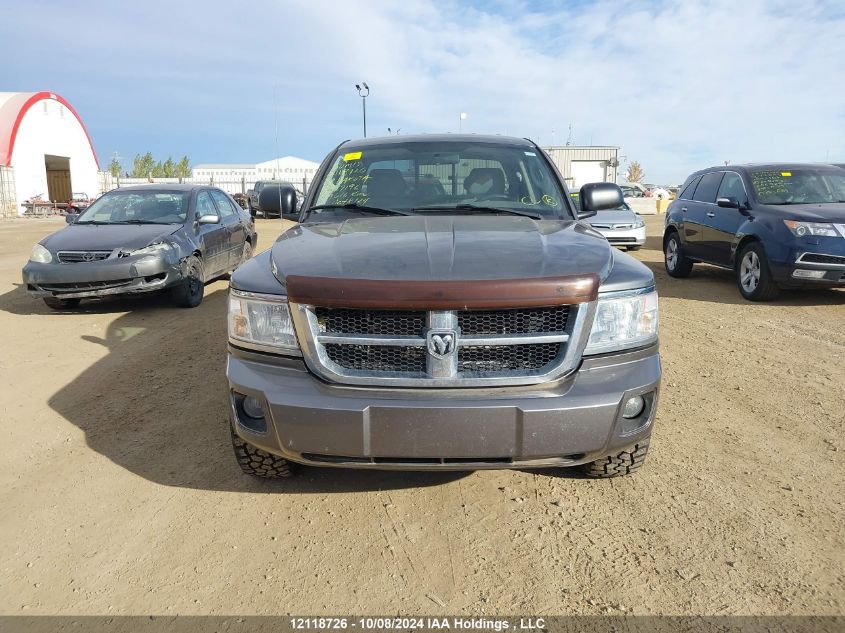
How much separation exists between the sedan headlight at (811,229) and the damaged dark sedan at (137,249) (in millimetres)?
7105

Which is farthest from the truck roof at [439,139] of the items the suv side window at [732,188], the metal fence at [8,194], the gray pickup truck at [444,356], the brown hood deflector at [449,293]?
the metal fence at [8,194]

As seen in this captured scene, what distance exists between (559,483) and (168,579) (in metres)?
1.79

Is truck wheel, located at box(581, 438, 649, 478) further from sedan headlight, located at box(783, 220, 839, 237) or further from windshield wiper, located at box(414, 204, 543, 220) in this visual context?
sedan headlight, located at box(783, 220, 839, 237)

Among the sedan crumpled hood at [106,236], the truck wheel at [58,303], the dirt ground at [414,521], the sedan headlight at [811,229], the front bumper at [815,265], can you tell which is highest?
the sedan headlight at [811,229]

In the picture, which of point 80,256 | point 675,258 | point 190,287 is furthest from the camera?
point 675,258

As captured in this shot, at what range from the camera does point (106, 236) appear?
6.86m

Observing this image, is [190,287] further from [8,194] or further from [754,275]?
[8,194]

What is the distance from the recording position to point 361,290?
2.19 m

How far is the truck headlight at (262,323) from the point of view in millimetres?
2344

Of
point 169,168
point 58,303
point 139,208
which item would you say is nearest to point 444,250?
point 58,303

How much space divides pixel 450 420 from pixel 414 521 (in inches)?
26.4

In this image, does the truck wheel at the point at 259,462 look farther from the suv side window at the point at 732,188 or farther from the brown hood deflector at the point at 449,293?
the suv side window at the point at 732,188

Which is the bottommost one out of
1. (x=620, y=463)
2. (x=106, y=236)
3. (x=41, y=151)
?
(x=620, y=463)

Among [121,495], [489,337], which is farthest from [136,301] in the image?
[489,337]
